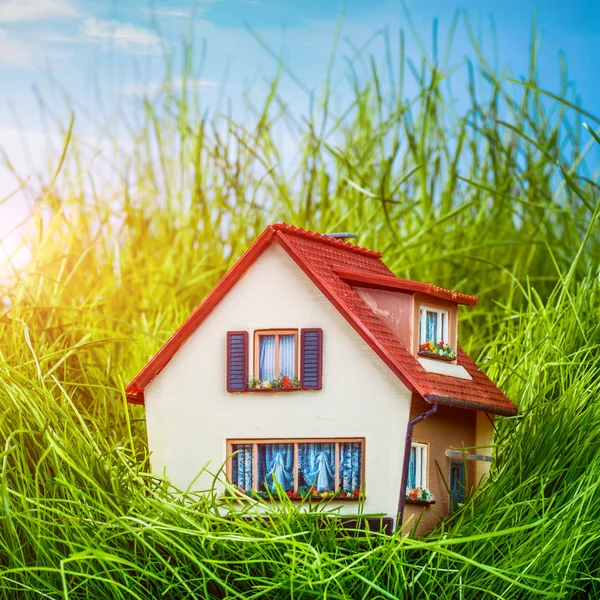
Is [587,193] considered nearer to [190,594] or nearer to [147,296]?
[147,296]

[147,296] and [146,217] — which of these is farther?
[146,217]

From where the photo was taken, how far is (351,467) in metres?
3.63

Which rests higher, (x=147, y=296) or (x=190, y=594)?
(x=147, y=296)

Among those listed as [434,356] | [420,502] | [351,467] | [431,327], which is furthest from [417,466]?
[431,327]

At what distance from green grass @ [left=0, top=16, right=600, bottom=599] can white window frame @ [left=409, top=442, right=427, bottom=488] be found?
186 millimetres

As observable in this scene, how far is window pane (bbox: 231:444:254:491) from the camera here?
12.2 feet

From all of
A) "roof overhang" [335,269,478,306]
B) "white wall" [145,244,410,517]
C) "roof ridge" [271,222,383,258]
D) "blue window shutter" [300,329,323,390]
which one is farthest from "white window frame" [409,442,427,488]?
"roof ridge" [271,222,383,258]

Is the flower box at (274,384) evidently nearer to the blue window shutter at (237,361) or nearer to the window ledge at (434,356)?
the blue window shutter at (237,361)

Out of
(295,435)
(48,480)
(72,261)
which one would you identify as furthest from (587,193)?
(48,480)

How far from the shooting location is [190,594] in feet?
11.6

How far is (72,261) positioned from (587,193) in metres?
2.83

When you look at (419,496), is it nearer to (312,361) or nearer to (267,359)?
(312,361)

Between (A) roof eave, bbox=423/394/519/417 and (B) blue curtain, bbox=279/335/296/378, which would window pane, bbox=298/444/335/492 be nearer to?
(B) blue curtain, bbox=279/335/296/378

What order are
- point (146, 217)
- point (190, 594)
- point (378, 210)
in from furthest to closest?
point (146, 217) < point (378, 210) < point (190, 594)
